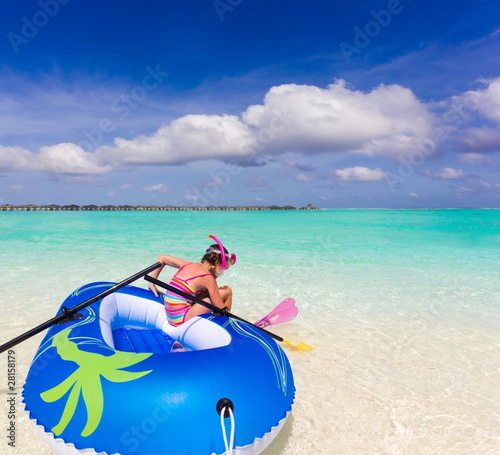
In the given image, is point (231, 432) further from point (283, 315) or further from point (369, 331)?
point (369, 331)

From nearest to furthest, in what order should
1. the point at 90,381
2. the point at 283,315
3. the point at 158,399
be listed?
the point at 158,399 < the point at 90,381 < the point at 283,315

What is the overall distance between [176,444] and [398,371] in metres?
2.77

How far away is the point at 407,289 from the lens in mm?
7535

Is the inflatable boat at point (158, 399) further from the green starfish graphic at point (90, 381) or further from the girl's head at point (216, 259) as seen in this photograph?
the girl's head at point (216, 259)

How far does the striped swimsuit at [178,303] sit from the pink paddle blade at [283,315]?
164cm

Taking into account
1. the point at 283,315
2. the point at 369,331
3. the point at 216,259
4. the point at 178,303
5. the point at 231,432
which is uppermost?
the point at 216,259

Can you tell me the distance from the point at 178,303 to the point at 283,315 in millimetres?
1929

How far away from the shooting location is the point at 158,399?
1985mm

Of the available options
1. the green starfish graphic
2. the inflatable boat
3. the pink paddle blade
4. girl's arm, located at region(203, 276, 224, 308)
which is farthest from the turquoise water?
girl's arm, located at region(203, 276, 224, 308)

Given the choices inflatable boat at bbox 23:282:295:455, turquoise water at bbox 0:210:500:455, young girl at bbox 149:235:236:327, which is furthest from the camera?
young girl at bbox 149:235:236:327

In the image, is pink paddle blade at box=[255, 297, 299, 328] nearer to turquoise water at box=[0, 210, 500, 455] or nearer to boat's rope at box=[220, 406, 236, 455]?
turquoise water at box=[0, 210, 500, 455]

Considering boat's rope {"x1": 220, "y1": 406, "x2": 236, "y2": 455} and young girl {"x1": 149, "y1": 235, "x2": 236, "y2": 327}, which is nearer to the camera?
boat's rope {"x1": 220, "y1": 406, "x2": 236, "y2": 455}

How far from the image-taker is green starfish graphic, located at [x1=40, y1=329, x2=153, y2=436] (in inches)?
78.5

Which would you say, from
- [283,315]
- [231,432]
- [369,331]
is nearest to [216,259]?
[283,315]
